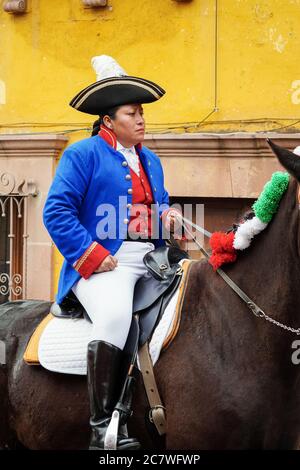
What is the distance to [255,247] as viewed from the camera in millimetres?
4492

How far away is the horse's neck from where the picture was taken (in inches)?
169

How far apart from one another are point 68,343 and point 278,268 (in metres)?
1.22

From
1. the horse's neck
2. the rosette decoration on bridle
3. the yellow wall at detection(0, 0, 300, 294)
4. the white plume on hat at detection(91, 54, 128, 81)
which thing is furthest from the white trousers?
the yellow wall at detection(0, 0, 300, 294)

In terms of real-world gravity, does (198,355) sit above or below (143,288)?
below

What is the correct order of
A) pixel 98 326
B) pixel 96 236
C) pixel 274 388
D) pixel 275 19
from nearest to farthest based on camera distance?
pixel 274 388
pixel 98 326
pixel 96 236
pixel 275 19

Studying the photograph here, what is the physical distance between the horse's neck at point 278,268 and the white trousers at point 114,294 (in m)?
0.61

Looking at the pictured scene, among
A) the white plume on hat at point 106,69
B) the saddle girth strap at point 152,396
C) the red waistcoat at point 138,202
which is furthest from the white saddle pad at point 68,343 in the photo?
the white plume on hat at point 106,69

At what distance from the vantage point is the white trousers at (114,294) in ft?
15.1

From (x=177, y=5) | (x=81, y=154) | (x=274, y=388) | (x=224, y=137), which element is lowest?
(x=274, y=388)

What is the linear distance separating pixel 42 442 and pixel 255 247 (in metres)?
1.62

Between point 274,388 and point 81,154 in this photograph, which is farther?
point 81,154

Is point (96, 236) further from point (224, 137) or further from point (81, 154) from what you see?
point (224, 137)

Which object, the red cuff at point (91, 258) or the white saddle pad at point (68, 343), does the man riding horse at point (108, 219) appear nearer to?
the red cuff at point (91, 258)

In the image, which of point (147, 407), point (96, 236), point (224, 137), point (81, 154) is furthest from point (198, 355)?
point (224, 137)
